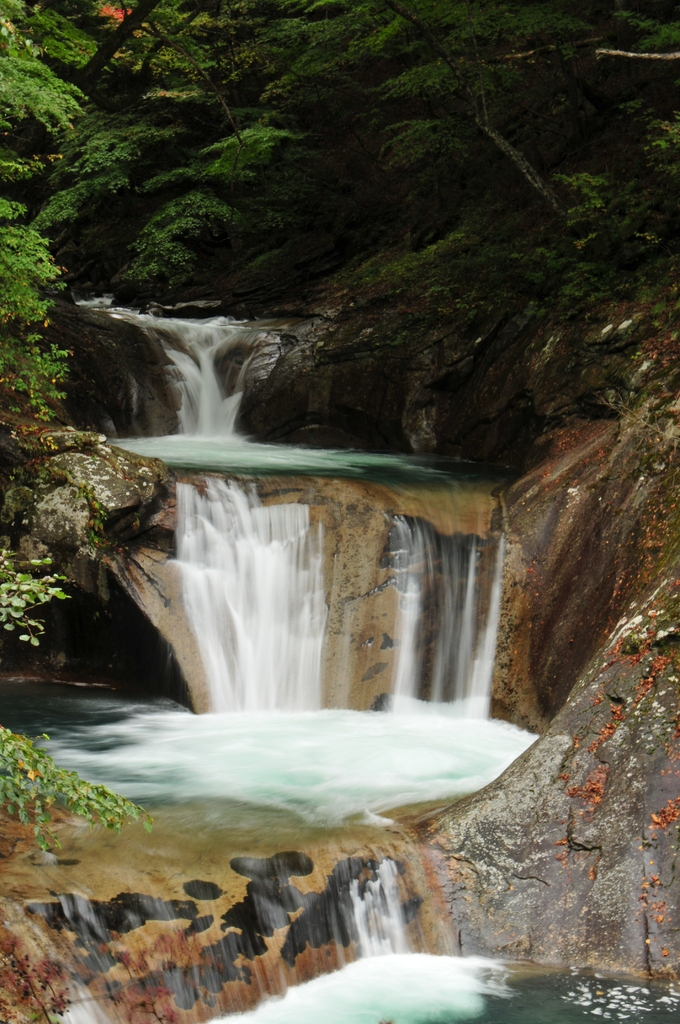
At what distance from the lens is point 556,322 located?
11375 mm

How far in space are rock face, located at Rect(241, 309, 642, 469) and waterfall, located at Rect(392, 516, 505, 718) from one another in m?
2.48

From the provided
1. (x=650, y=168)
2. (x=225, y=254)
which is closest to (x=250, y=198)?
(x=225, y=254)

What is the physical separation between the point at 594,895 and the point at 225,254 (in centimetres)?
1628

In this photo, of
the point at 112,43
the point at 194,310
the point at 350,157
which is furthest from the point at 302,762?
the point at 350,157

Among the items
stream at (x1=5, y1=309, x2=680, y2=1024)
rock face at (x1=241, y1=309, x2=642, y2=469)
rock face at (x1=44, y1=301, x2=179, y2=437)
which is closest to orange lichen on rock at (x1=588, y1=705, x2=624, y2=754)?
stream at (x1=5, y1=309, x2=680, y2=1024)

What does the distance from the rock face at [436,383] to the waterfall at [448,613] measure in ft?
8.13

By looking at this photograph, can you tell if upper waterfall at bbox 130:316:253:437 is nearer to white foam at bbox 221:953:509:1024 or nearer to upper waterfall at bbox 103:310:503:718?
upper waterfall at bbox 103:310:503:718

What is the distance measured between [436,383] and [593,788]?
814 cm

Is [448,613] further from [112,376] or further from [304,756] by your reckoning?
[112,376]

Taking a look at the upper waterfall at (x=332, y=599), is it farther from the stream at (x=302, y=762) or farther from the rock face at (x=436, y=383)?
the rock face at (x=436, y=383)

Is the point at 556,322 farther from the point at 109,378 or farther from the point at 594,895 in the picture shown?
the point at 594,895

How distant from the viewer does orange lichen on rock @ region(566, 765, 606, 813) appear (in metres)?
5.33

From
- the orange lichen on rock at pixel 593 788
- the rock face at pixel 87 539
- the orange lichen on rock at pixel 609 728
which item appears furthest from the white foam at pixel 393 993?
the rock face at pixel 87 539

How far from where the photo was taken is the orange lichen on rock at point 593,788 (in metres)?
5.33
